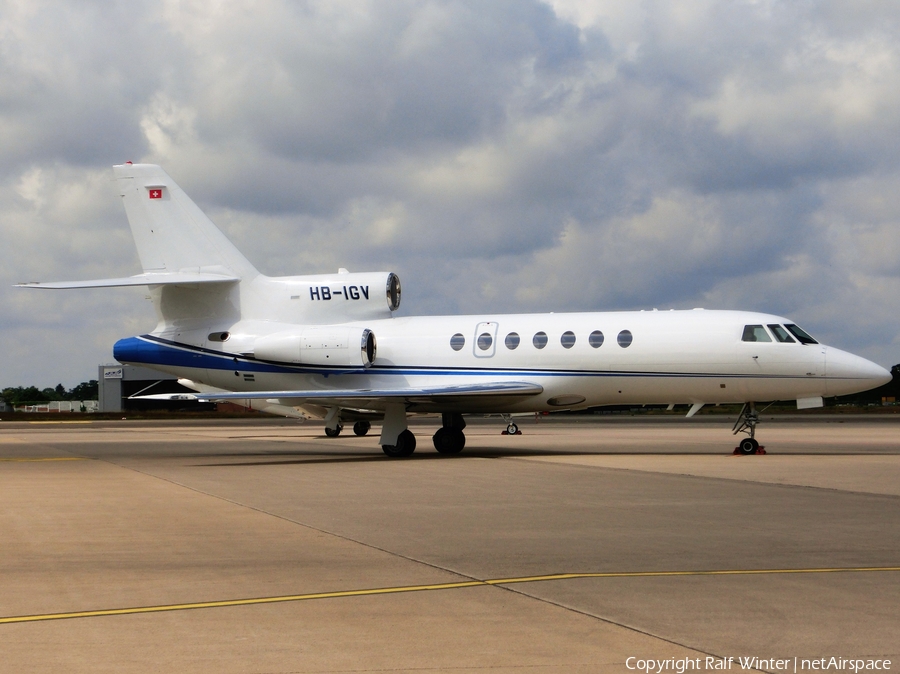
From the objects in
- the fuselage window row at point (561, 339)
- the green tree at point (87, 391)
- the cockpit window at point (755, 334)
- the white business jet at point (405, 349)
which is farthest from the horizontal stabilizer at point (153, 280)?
the green tree at point (87, 391)

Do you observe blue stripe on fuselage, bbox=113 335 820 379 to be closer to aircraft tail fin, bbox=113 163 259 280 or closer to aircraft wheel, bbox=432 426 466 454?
aircraft wheel, bbox=432 426 466 454

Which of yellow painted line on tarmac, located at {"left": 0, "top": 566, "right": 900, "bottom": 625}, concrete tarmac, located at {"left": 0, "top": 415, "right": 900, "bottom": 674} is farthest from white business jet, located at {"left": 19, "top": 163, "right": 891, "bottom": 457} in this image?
yellow painted line on tarmac, located at {"left": 0, "top": 566, "right": 900, "bottom": 625}

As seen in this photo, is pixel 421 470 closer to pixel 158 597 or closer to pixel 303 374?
pixel 303 374

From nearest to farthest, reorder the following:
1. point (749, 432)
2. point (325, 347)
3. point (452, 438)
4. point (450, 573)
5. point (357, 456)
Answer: point (450, 573)
point (749, 432)
point (325, 347)
point (357, 456)
point (452, 438)

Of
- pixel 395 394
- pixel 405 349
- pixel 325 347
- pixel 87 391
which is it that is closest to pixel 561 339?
pixel 405 349

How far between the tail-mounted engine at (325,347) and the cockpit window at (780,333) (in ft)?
31.4

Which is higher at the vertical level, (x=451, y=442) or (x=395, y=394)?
(x=395, y=394)

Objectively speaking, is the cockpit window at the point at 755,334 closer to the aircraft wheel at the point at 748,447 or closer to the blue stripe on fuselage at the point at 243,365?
the blue stripe on fuselage at the point at 243,365

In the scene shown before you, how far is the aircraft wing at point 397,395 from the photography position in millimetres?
22062

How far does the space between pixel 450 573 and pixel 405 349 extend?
1686 centimetres

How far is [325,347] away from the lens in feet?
80.8

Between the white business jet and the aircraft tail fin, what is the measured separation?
26 mm

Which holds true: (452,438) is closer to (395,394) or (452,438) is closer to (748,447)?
(395,394)

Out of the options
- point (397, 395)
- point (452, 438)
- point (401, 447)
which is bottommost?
point (401, 447)
